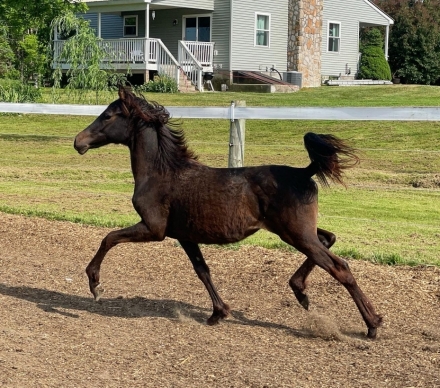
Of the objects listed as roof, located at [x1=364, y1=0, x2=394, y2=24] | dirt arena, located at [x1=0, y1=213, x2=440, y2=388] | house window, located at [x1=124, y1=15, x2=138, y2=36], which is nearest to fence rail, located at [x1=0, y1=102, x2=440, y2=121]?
dirt arena, located at [x1=0, y1=213, x2=440, y2=388]

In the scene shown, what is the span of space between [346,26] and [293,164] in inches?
1190

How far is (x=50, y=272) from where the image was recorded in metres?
8.74

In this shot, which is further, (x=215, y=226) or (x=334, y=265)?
(x=215, y=226)

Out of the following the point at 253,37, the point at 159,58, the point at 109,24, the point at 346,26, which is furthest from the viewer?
the point at 346,26

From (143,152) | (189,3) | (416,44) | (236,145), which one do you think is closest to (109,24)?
(189,3)

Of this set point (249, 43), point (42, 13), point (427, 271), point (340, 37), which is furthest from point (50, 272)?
point (340, 37)

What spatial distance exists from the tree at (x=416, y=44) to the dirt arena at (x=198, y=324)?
1546 inches

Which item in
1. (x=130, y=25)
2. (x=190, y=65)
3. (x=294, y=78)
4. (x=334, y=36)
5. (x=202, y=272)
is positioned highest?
(x=130, y=25)

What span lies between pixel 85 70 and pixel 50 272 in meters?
16.4

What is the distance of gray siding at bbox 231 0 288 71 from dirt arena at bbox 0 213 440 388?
30.2 metres

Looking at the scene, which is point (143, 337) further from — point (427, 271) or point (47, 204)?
point (47, 204)

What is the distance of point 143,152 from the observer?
7.04 metres

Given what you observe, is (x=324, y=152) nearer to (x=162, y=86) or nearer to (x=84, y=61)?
(x=84, y=61)

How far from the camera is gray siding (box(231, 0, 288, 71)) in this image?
128ft
